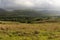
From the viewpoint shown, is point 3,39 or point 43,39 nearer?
point 3,39

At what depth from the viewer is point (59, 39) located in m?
25.6

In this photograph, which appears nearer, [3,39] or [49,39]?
[3,39]

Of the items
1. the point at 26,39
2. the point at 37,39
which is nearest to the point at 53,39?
the point at 37,39

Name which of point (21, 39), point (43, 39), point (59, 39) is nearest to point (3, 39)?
point (21, 39)

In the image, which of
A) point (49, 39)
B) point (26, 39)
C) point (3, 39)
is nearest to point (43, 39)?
point (49, 39)

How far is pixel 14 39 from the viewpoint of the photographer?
2445 centimetres

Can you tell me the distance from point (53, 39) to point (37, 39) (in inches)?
100

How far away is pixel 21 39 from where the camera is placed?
24.5 metres

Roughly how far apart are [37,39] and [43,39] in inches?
54.2

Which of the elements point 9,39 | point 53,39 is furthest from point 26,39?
point 53,39

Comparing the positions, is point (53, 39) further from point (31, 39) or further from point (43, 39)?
point (31, 39)

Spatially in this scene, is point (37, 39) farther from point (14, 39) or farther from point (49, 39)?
point (14, 39)

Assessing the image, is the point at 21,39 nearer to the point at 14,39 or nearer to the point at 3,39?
the point at 14,39

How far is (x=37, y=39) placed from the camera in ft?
82.1
